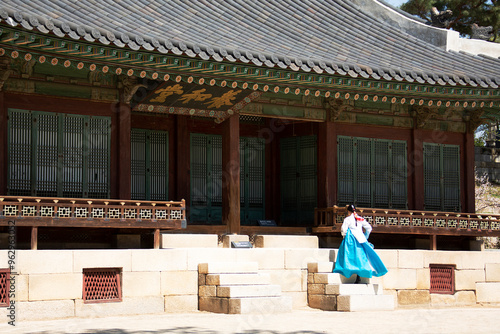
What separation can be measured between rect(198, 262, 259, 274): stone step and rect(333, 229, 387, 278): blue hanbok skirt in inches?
60.9

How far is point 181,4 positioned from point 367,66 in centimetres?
433

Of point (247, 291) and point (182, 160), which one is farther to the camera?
point (182, 160)

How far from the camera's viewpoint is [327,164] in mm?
16750

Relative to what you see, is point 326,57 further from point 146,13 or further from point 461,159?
point 461,159

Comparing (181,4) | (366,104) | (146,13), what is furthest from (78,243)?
(366,104)

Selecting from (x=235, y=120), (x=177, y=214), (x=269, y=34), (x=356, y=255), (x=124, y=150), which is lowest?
(x=356, y=255)

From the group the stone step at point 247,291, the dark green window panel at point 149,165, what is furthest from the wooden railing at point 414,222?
the stone step at point 247,291

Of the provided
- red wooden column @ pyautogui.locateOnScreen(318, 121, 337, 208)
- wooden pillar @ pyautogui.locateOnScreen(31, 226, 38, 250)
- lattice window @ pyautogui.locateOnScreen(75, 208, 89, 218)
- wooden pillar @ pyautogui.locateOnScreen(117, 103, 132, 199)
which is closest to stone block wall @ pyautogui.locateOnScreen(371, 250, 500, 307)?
red wooden column @ pyautogui.locateOnScreen(318, 121, 337, 208)

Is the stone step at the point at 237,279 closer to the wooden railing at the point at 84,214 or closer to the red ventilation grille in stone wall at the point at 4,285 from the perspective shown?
the wooden railing at the point at 84,214

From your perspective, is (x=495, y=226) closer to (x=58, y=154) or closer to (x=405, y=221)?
(x=405, y=221)

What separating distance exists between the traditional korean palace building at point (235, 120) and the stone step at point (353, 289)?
8.76ft

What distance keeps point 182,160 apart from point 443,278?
5.95m

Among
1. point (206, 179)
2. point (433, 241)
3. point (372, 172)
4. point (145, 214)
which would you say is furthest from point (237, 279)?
point (372, 172)

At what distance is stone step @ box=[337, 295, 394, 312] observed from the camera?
504 inches
